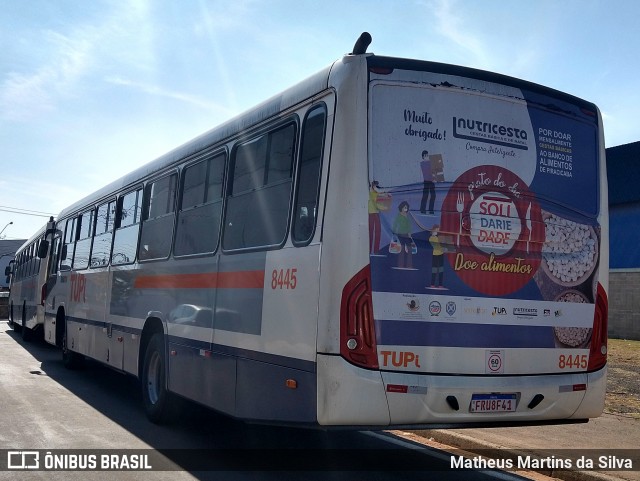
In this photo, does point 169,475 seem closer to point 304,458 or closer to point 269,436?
point 304,458

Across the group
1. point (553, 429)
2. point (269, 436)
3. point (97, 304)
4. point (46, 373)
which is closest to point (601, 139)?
point (553, 429)

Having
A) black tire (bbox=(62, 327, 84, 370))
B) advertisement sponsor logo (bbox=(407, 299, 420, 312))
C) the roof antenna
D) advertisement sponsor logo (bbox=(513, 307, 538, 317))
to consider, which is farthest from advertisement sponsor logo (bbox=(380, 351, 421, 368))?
black tire (bbox=(62, 327, 84, 370))

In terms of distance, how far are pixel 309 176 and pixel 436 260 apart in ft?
4.21

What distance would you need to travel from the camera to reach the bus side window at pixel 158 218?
9.53m

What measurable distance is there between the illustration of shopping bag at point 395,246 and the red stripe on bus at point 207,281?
140 centimetres

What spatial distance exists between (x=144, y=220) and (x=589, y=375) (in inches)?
248

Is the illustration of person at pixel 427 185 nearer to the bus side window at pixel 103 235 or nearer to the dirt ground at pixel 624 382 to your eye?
the dirt ground at pixel 624 382

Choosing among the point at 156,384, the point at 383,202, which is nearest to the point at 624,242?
the point at 156,384

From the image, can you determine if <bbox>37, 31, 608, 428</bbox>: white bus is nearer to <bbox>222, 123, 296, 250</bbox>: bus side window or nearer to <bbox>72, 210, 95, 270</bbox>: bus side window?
<bbox>222, 123, 296, 250</bbox>: bus side window

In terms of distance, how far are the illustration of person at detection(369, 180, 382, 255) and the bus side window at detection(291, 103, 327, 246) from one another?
0.48 metres

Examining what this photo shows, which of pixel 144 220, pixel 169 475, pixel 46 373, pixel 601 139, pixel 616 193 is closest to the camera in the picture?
pixel 169 475

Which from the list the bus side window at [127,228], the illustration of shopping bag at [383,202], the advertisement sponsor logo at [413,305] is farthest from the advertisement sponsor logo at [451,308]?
the bus side window at [127,228]

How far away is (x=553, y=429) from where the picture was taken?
357 inches

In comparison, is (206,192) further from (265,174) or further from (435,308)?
(435,308)
